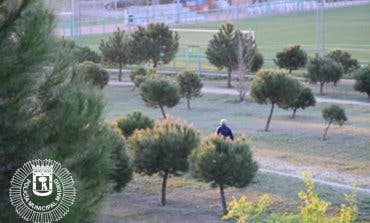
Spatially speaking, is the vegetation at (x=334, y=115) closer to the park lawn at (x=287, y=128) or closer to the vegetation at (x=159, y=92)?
the park lawn at (x=287, y=128)

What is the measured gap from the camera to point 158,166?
16.6 m

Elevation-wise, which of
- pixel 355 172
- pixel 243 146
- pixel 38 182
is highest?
pixel 38 182

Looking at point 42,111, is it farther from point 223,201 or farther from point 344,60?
point 344,60

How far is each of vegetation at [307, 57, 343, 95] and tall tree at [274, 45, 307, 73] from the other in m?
3.98

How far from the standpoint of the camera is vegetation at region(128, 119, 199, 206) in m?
16.5

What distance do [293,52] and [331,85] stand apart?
2.86 metres

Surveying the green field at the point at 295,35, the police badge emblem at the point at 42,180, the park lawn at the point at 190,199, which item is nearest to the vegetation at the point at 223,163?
the park lawn at the point at 190,199

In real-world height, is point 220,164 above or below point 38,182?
below

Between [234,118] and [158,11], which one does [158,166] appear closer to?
[234,118]

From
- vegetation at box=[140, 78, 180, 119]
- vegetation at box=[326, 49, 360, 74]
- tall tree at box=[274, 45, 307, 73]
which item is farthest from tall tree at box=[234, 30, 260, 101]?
vegetation at box=[140, 78, 180, 119]

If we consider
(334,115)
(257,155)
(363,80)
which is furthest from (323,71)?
(257,155)

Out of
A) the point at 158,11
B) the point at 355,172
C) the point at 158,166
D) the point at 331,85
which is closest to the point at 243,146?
the point at 158,166

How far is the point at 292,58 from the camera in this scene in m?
39.9

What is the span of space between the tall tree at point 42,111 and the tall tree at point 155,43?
3500cm
